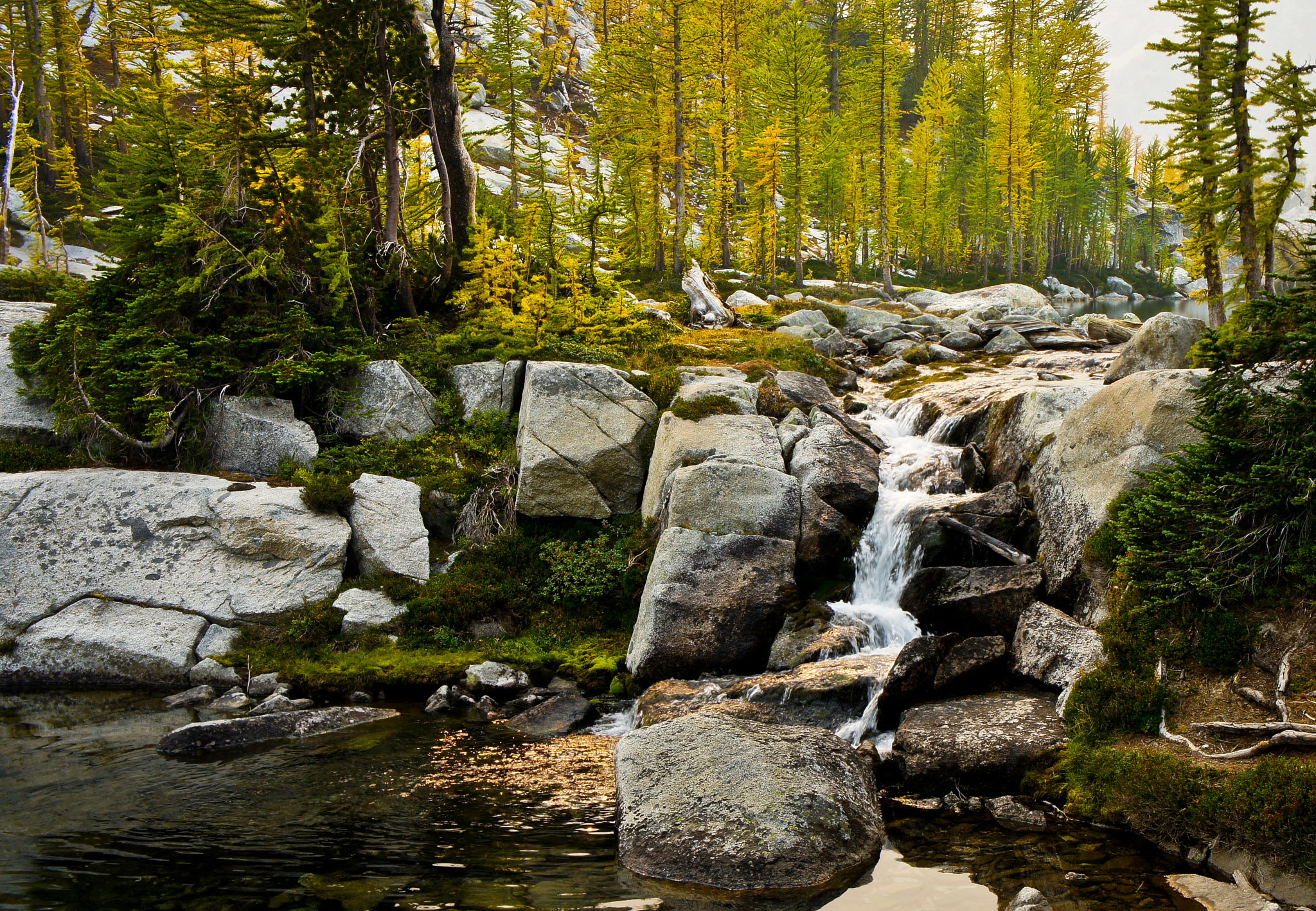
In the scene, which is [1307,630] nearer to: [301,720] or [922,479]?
[922,479]

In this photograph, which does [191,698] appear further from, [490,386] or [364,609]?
[490,386]

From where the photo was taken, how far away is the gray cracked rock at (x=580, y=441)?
603 inches

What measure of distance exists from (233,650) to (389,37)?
52.5 feet

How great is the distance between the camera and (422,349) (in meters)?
18.2

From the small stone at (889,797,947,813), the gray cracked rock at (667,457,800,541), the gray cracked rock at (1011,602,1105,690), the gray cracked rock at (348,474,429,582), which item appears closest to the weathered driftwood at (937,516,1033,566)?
the gray cracked rock at (1011,602,1105,690)

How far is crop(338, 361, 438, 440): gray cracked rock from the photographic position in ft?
54.1

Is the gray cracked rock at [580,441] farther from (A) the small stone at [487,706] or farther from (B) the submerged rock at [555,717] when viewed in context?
(B) the submerged rock at [555,717]

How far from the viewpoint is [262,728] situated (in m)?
10.5

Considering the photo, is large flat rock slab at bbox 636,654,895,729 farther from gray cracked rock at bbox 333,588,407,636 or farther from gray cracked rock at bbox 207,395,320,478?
gray cracked rock at bbox 207,395,320,478

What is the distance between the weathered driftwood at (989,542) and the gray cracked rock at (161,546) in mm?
11243

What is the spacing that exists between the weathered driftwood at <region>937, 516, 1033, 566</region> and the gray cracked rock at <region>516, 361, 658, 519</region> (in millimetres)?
6362

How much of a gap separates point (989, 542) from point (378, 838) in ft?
33.4

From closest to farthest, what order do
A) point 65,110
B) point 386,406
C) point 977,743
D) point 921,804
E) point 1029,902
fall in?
point 1029,902 → point 921,804 → point 977,743 → point 386,406 → point 65,110

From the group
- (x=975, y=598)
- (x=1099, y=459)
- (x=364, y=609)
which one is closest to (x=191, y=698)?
(x=364, y=609)
